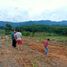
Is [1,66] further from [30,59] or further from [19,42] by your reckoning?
[19,42]

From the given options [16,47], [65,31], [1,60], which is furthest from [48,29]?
[1,60]

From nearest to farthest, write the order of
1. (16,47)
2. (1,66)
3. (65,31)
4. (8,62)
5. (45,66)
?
(1,66) < (8,62) < (45,66) < (16,47) < (65,31)

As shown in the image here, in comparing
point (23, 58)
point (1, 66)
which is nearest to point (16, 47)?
point (23, 58)

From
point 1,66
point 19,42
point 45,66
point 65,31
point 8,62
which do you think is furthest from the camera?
point 65,31

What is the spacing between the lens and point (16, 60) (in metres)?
16.8

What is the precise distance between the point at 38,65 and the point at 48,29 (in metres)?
91.3

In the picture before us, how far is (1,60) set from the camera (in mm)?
16109

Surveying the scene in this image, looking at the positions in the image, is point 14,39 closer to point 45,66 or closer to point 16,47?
point 16,47

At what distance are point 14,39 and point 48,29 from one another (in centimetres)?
8553

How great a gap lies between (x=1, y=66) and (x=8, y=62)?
1250 mm

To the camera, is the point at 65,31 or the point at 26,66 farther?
the point at 65,31

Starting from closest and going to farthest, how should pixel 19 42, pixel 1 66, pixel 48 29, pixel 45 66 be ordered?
pixel 1 66
pixel 45 66
pixel 19 42
pixel 48 29

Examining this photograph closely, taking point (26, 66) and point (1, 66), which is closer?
point (1, 66)

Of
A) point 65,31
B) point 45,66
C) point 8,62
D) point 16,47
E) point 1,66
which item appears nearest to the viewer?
point 1,66
